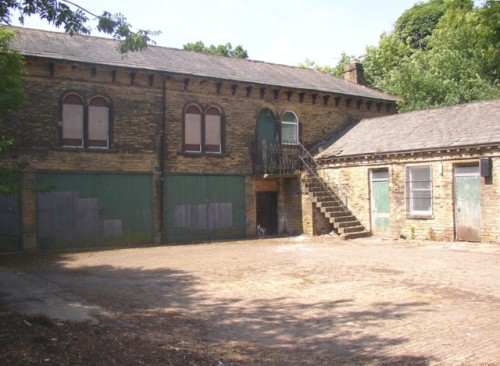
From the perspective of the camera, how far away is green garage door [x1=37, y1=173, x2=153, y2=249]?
54.8 ft

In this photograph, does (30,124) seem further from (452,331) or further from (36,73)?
(452,331)

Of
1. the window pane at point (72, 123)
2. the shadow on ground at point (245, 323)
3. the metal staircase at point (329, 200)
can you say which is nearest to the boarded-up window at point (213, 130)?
the metal staircase at point (329, 200)

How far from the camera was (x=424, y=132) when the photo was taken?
19234mm

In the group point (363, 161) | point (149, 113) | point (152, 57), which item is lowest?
point (363, 161)

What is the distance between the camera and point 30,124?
16.4 m

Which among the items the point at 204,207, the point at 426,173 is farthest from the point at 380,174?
the point at 204,207

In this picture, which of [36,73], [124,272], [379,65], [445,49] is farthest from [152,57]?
[379,65]

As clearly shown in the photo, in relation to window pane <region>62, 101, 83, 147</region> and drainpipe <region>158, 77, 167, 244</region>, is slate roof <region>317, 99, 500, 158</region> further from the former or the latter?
window pane <region>62, 101, 83, 147</region>

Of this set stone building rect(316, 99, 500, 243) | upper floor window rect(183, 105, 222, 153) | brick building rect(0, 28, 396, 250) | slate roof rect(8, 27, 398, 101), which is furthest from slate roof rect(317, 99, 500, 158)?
upper floor window rect(183, 105, 222, 153)

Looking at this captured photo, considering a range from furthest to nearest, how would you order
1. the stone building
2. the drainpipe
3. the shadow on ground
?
the drainpipe < the stone building < the shadow on ground

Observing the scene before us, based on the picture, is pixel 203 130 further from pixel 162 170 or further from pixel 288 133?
pixel 288 133

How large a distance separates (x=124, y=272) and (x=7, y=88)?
17.1 ft

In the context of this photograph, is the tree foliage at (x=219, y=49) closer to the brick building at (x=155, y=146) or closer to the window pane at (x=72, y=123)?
the brick building at (x=155, y=146)

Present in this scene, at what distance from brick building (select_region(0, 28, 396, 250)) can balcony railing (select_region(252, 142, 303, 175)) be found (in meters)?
0.06
